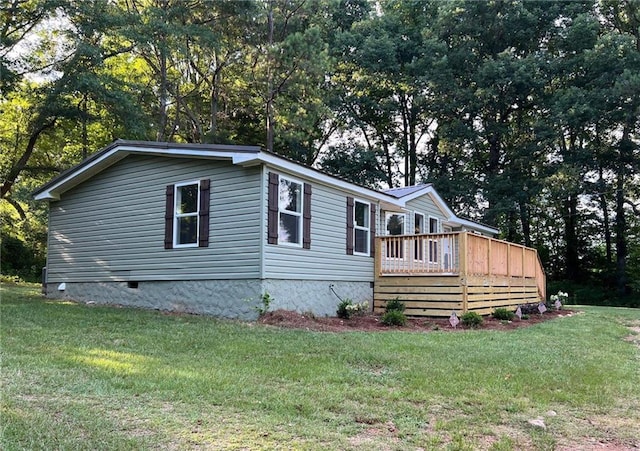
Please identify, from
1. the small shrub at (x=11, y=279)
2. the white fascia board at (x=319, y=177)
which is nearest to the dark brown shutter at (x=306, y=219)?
the white fascia board at (x=319, y=177)

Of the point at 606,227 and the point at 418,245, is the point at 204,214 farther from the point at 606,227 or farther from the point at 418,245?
the point at 606,227

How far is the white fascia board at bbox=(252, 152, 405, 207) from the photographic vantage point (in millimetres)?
8907

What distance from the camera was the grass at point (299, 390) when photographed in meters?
3.17

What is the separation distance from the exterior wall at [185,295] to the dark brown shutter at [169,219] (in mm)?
815

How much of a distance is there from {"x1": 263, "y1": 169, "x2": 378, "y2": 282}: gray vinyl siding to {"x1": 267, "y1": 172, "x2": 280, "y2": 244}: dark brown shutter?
10cm

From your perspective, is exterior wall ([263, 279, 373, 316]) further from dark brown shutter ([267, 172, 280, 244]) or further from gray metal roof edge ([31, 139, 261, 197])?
gray metal roof edge ([31, 139, 261, 197])

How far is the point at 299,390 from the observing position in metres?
4.21

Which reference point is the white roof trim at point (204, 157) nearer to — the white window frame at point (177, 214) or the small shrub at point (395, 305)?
the white window frame at point (177, 214)

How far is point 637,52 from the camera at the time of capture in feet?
66.8

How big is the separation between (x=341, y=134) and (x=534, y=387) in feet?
73.9

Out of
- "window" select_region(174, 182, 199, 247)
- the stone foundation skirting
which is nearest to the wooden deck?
the stone foundation skirting

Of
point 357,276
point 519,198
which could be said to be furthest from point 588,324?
point 519,198

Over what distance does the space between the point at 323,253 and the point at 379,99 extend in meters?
16.8

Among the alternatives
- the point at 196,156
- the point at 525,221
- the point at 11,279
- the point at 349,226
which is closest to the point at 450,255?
the point at 349,226
